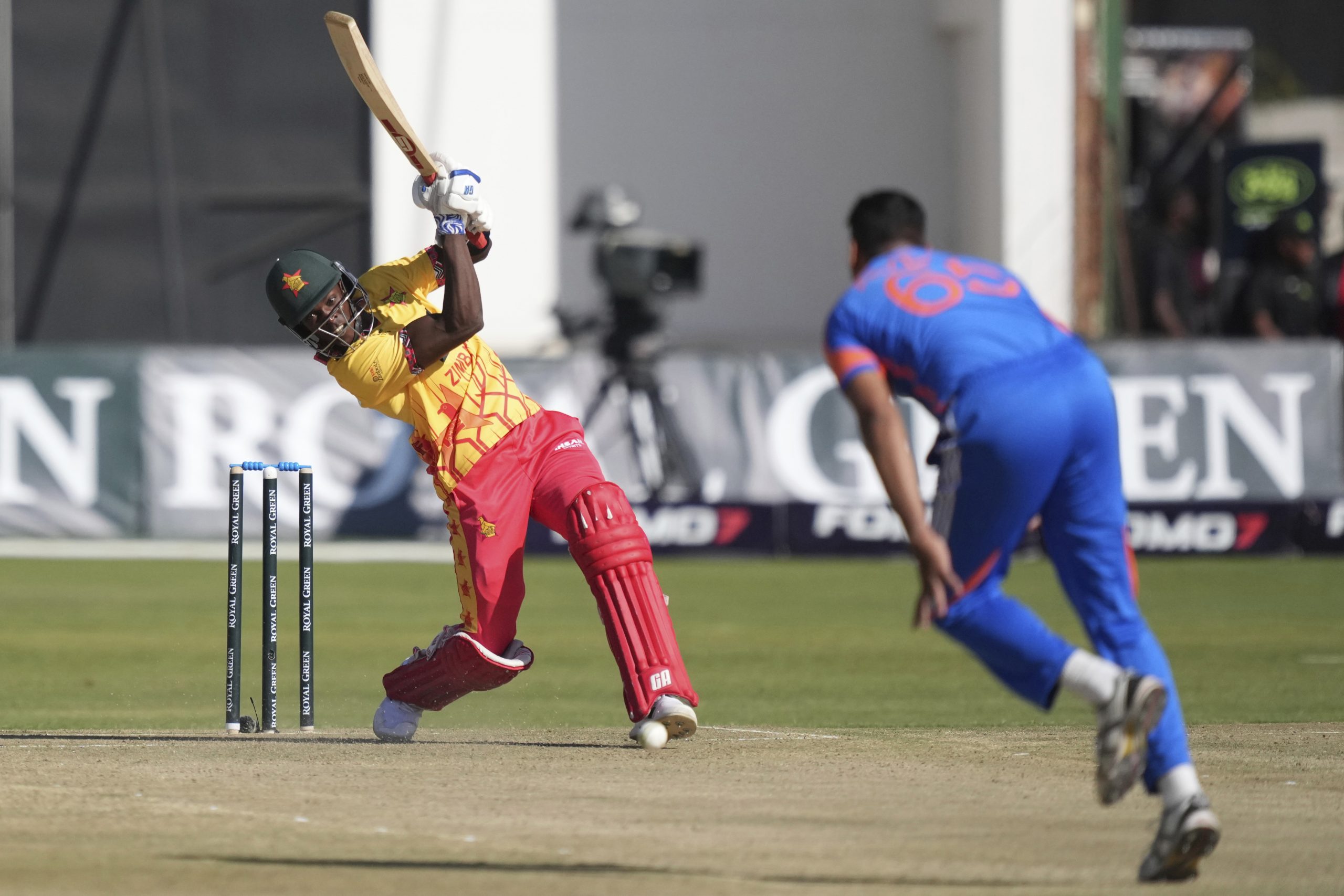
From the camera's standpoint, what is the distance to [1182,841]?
4840 mm

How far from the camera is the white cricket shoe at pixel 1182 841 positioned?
15.9 ft

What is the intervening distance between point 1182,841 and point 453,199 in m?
3.49

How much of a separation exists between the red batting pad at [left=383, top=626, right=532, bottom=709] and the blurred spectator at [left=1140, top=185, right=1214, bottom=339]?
13.3m

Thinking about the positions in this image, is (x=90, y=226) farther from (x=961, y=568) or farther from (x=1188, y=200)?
(x=961, y=568)

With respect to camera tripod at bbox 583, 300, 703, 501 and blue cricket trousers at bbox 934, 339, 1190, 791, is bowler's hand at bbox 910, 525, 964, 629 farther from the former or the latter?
camera tripod at bbox 583, 300, 703, 501

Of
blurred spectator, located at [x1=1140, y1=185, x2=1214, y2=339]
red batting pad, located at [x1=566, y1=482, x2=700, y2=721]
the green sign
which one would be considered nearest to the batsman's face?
red batting pad, located at [x1=566, y1=482, x2=700, y2=721]

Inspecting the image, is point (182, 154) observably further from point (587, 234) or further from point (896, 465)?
point (896, 465)

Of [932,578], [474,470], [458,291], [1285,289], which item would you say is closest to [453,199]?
[458,291]

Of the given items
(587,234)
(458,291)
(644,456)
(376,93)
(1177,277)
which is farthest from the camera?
(587,234)

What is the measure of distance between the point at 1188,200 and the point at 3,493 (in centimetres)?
1169

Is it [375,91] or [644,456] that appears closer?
[375,91]

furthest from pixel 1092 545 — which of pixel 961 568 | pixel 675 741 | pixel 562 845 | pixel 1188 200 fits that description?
pixel 1188 200

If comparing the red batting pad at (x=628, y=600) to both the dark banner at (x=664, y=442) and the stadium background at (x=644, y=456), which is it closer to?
the stadium background at (x=644, y=456)

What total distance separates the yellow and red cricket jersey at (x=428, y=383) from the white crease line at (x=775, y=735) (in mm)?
1547
